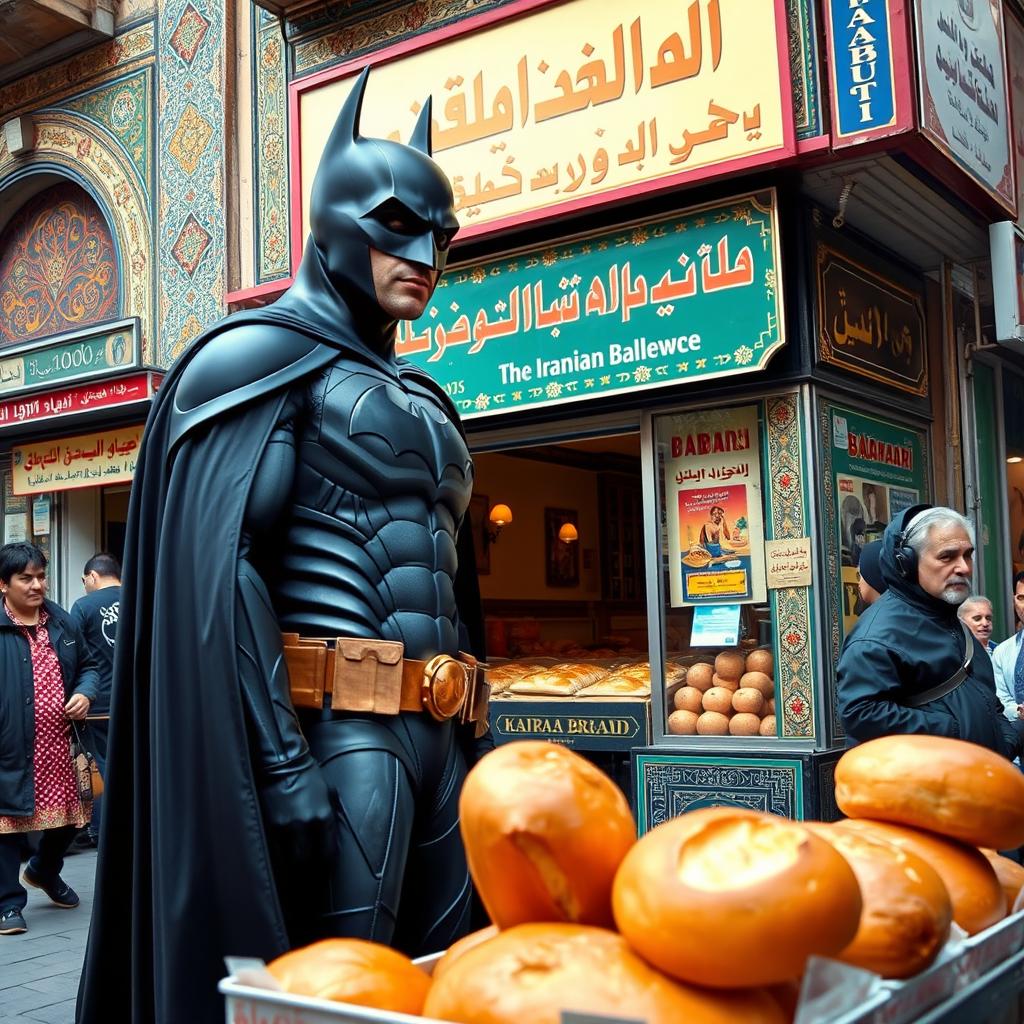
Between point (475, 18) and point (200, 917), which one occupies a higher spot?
point (475, 18)

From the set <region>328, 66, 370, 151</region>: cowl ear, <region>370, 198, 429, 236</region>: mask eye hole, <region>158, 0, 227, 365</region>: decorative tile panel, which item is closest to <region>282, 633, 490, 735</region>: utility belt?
<region>370, 198, 429, 236</region>: mask eye hole

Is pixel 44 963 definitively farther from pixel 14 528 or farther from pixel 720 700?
pixel 14 528

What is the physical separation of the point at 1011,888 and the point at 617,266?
18.7ft

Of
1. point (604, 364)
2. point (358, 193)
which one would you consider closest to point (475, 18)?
point (604, 364)

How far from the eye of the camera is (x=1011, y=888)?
5.50 ft

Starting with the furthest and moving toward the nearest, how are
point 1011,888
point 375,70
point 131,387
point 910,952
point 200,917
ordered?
point 131,387 < point 375,70 < point 200,917 < point 1011,888 < point 910,952

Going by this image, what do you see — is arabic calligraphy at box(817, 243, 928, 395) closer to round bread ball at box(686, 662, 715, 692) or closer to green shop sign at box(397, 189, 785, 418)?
green shop sign at box(397, 189, 785, 418)

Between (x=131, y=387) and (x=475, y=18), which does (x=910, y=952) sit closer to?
(x=475, y=18)

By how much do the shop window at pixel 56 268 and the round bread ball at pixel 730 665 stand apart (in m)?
6.15

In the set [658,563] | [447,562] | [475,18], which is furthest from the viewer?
[475,18]

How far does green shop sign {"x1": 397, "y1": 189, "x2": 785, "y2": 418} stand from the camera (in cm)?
654

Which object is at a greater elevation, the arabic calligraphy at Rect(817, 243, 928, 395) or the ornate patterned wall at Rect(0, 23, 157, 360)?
the ornate patterned wall at Rect(0, 23, 157, 360)

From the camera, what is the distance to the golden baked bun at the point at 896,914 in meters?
1.27

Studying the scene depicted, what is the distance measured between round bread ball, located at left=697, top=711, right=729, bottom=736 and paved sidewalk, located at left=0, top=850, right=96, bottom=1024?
329 cm
